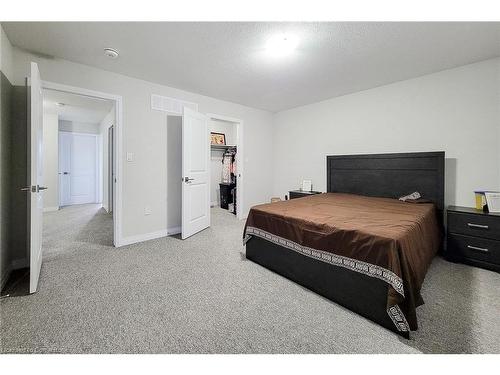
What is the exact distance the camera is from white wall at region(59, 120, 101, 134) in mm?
5922

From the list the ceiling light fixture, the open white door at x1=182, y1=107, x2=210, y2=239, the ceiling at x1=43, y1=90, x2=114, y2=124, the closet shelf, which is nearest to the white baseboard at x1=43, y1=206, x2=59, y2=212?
the ceiling at x1=43, y1=90, x2=114, y2=124

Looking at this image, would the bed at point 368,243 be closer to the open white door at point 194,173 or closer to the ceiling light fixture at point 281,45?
the open white door at point 194,173

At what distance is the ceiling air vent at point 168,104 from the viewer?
3264mm

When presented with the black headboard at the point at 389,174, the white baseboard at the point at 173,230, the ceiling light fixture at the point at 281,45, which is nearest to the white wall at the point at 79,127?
the white baseboard at the point at 173,230

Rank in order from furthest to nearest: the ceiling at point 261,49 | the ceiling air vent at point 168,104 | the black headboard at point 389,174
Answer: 1. the ceiling air vent at point 168,104
2. the black headboard at point 389,174
3. the ceiling at point 261,49

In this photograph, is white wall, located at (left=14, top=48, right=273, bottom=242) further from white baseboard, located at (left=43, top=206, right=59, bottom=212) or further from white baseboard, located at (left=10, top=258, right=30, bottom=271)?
white baseboard, located at (left=43, top=206, right=59, bottom=212)

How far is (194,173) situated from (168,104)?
44.1 inches

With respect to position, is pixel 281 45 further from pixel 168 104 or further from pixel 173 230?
pixel 173 230

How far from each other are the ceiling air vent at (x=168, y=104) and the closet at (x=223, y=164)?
2.26m

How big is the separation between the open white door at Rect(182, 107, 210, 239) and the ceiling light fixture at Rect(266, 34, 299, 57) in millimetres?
1556

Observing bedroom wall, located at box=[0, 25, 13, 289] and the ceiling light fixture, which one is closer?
bedroom wall, located at box=[0, 25, 13, 289]

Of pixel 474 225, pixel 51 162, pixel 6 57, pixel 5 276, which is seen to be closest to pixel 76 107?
pixel 51 162
